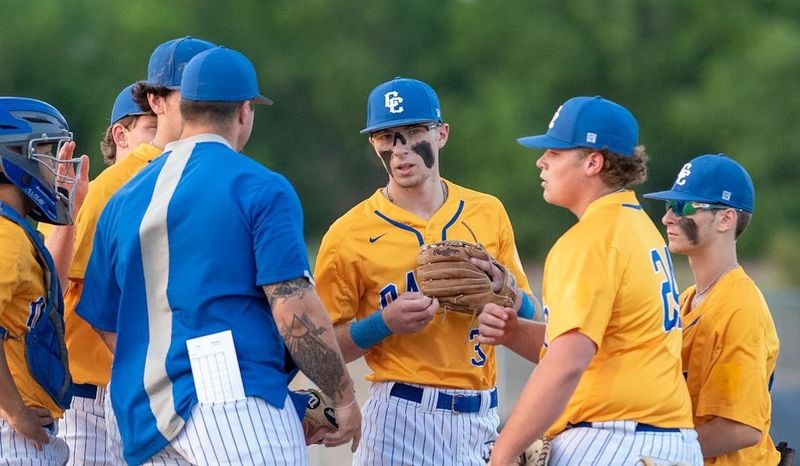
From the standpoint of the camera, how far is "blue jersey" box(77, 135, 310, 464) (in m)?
4.23

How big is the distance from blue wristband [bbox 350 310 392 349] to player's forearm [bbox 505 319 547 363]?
0.57m

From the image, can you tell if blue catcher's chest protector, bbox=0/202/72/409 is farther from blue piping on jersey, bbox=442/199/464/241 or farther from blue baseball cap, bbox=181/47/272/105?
blue piping on jersey, bbox=442/199/464/241

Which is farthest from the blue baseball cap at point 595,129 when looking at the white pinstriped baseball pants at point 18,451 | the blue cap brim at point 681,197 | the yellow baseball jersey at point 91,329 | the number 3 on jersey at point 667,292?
the white pinstriped baseball pants at point 18,451

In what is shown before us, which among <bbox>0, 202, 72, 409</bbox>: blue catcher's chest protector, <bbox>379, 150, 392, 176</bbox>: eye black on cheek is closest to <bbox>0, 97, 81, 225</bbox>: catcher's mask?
<bbox>0, 202, 72, 409</bbox>: blue catcher's chest protector

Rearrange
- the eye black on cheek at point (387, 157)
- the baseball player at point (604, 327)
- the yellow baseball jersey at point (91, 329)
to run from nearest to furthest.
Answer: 1. the baseball player at point (604, 327)
2. the yellow baseball jersey at point (91, 329)
3. the eye black on cheek at point (387, 157)

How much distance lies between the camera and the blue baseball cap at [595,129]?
4.70 metres

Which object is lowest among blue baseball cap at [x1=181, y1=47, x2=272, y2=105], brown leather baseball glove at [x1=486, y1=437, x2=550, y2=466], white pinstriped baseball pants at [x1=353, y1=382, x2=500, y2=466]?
white pinstriped baseball pants at [x1=353, y1=382, x2=500, y2=466]

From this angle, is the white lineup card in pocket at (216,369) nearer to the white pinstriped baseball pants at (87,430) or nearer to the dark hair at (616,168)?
the white pinstriped baseball pants at (87,430)

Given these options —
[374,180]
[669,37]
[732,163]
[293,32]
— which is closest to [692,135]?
[669,37]

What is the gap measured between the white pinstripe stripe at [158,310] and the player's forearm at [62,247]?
116 cm

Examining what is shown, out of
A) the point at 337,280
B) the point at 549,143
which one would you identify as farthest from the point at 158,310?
the point at 549,143

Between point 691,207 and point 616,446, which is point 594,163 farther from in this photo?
point 616,446

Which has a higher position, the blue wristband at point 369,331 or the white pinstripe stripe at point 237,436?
the blue wristband at point 369,331

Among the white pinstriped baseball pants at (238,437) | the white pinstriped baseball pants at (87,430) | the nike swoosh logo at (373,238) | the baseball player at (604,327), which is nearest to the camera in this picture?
the white pinstriped baseball pants at (238,437)
